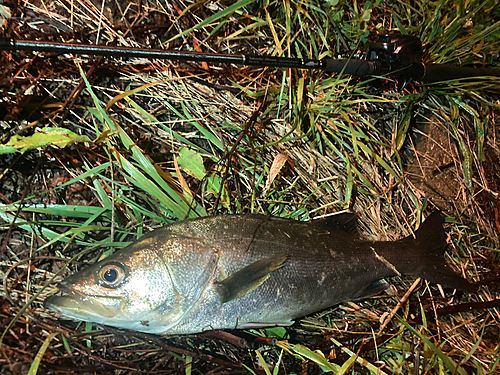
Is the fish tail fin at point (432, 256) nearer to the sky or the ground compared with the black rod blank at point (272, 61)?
nearer to the ground

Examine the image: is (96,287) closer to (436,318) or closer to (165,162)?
(165,162)

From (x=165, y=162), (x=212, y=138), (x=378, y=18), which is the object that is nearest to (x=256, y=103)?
(x=212, y=138)

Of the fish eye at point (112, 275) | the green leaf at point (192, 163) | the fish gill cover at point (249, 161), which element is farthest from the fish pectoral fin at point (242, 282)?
the green leaf at point (192, 163)

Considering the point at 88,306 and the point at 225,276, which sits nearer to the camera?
the point at 88,306

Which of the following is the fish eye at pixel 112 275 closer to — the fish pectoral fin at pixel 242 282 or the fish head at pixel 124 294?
the fish head at pixel 124 294

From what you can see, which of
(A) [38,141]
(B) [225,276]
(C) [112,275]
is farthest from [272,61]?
(C) [112,275]

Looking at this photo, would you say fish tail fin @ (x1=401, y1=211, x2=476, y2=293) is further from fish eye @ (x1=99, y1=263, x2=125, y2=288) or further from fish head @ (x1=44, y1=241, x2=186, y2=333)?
fish eye @ (x1=99, y1=263, x2=125, y2=288)

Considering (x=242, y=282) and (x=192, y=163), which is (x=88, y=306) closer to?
(x=242, y=282)
